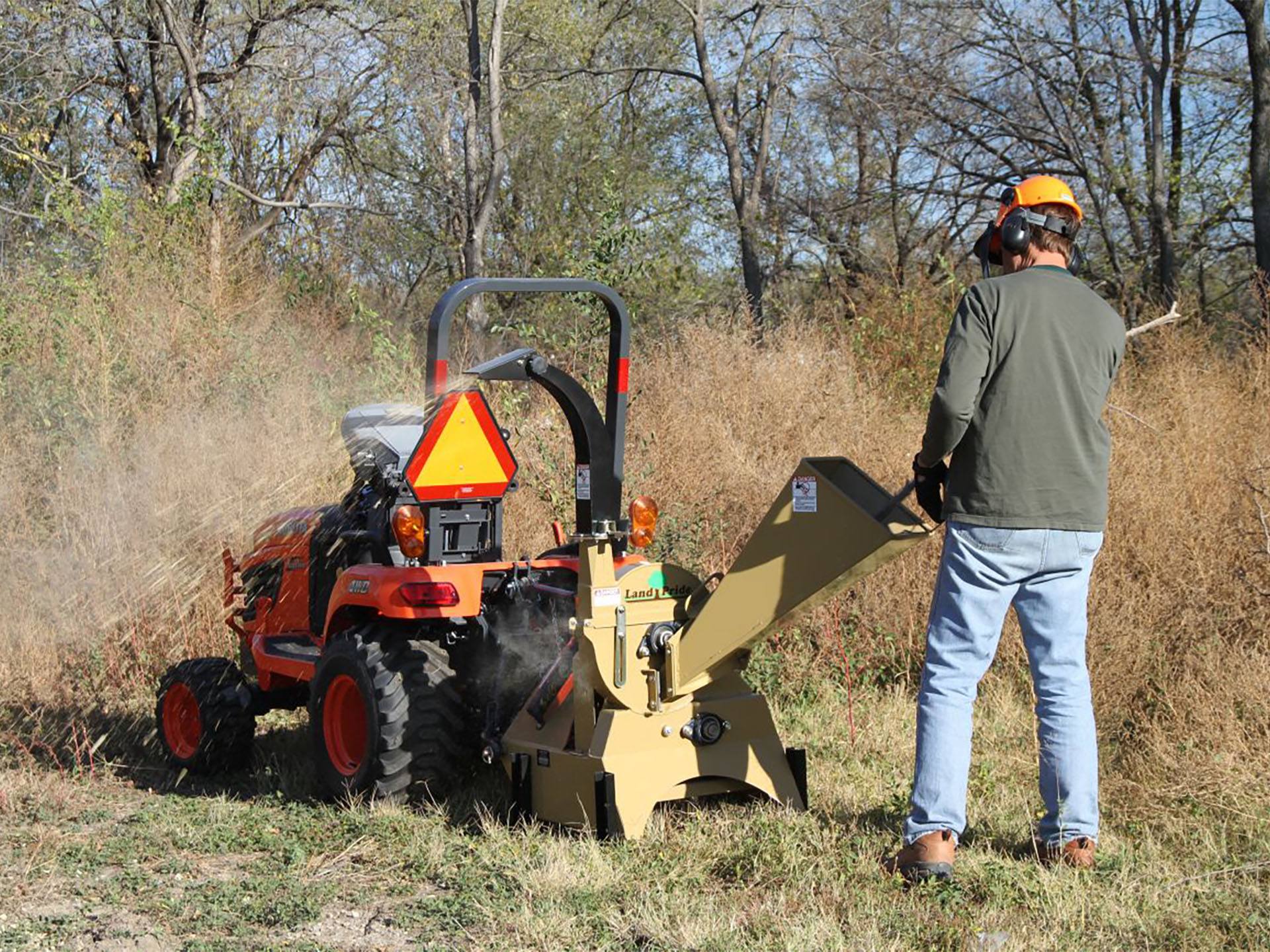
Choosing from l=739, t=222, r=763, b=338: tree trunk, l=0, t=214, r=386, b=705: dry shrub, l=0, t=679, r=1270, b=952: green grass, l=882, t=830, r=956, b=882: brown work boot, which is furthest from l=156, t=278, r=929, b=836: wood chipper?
A: l=739, t=222, r=763, b=338: tree trunk

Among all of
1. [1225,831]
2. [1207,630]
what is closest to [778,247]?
[1207,630]

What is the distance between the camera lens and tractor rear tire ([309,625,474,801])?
530 cm

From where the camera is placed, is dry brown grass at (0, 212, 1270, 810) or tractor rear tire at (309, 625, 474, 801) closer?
tractor rear tire at (309, 625, 474, 801)

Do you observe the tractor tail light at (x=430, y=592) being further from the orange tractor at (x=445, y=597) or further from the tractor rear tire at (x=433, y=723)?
the tractor rear tire at (x=433, y=723)

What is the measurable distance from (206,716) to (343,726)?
2.99 ft

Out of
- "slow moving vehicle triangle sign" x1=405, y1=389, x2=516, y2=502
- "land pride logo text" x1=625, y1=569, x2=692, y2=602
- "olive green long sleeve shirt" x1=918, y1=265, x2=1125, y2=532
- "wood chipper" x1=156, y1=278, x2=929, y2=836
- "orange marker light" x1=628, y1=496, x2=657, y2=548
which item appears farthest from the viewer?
"slow moving vehicle triangle sign" x1=405, y1=389, x2=516, y2=502

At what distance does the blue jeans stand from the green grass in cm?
25

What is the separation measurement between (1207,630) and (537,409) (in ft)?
21.7

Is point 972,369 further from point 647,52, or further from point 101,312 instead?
point 647,52

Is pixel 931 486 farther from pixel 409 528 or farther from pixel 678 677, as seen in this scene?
pixel 409 528

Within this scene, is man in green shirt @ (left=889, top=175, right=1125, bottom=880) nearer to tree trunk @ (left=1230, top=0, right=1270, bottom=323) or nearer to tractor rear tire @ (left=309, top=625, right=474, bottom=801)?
tractor rear tire @ (left=309, top=625, right=474, bottom=801)

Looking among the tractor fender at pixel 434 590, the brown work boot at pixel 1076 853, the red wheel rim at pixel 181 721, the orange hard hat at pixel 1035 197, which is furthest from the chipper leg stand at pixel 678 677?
the red wheel rim at pixel 181 721

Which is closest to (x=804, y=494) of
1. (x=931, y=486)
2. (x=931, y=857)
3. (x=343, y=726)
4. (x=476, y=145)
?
(x=931, y=486)

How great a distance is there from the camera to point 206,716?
6289mm
